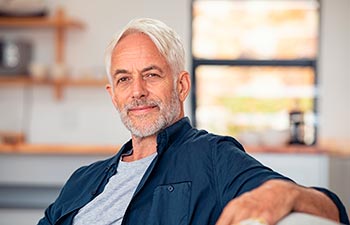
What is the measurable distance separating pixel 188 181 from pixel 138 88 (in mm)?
371

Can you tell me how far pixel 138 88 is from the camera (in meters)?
1.90

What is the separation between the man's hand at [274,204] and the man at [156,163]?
0.05m

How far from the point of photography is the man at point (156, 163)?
5.26 ft

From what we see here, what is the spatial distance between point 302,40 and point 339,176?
4.01 ft

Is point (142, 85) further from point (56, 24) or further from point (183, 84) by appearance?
point (56, 24)

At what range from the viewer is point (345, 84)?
4863mm

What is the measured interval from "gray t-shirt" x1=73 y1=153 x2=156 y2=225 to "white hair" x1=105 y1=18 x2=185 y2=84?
306 millimetres

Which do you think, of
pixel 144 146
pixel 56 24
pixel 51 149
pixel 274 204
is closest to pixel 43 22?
pixel 56 24

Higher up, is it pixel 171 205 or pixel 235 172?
pixel 235 172

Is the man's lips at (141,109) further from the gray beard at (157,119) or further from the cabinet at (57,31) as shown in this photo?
the cabinet at (57,31)

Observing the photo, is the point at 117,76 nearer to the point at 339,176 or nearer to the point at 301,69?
the point at 339,176

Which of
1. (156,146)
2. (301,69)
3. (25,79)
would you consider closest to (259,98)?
(301,69)

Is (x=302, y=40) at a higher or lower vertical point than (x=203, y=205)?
higher

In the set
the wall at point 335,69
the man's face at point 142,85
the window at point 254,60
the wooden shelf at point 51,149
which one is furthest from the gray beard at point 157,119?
the wall at point 335,69
